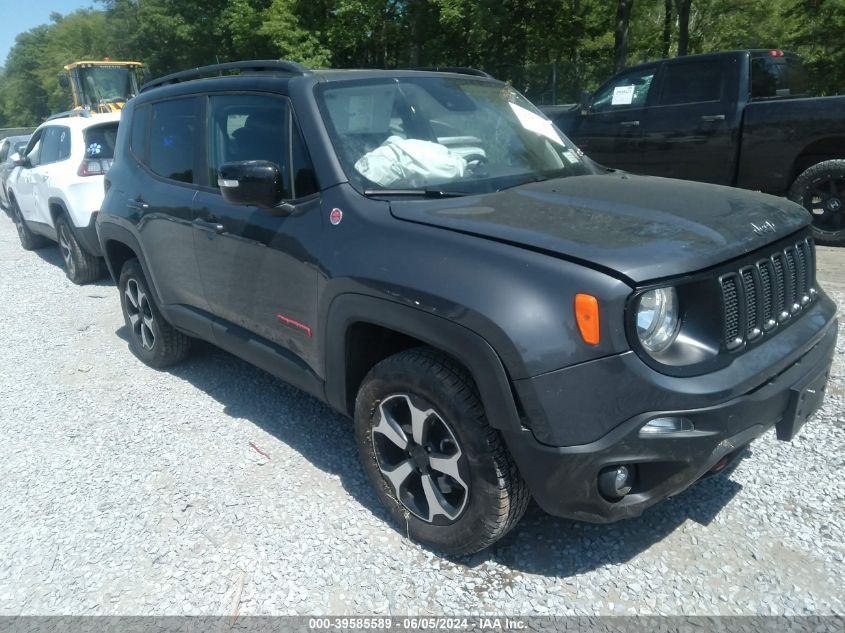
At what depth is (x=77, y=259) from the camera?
24.6 ft

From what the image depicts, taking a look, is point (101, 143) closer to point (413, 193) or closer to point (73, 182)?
point (73, 182)

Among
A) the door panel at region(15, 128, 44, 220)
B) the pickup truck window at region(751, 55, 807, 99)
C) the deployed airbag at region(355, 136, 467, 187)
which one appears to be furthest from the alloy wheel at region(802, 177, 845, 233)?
the door panel at region(15, 128, 44, 220)

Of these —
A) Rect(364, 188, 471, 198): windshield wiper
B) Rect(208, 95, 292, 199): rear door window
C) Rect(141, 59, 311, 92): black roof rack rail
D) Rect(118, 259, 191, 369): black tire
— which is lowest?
Rect(118, 259, 191, 369): black tire

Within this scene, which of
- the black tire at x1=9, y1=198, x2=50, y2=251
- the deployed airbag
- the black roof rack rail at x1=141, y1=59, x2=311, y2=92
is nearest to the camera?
the deployed airbag

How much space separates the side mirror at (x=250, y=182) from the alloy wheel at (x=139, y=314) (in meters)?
2.10

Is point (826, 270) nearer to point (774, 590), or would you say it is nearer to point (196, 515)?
point (774, 590)

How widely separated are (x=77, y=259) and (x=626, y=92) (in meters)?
6.60

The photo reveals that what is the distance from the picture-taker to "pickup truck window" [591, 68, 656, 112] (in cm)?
801

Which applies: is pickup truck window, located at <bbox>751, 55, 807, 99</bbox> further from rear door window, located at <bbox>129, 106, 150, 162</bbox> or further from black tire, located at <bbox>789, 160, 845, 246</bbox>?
rear door window, located at <bbox>129, 106, 150, 162</bbox>

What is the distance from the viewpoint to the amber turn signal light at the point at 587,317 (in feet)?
7.02

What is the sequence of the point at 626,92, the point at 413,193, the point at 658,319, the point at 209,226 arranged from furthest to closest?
the point at 626,92, the point at 209,226, the point at 413,193, the point at 658,319

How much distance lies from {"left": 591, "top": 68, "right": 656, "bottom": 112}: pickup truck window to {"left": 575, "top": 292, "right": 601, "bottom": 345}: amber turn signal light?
6646 millimetres

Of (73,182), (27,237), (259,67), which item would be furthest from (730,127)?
(27,237)

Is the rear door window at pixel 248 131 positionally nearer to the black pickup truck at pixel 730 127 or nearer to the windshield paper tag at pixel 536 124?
the windshield paper tag at pixel 536 124
